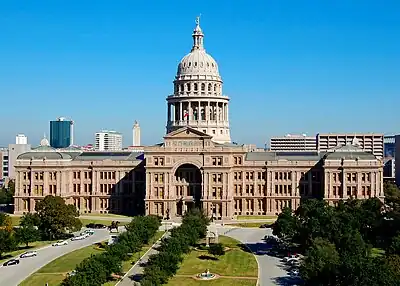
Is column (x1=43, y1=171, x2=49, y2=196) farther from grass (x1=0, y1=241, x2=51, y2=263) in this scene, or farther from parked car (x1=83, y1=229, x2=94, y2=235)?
grass (x1=0, y1=241, x2=51, y2=263)

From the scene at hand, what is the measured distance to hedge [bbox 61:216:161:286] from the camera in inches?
2549

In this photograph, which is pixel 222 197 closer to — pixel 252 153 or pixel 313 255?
pixel 252 153

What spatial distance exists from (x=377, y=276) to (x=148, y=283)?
21.7 m

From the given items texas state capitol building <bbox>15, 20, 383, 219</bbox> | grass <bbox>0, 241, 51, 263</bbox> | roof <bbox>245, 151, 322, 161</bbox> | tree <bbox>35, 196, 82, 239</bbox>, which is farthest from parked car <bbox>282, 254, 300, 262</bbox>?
roof <bbox>245, 151, 322, 161</bbox>

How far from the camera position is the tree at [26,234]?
92.3m

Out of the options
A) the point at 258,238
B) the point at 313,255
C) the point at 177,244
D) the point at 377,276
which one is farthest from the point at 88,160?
the point at 377,276

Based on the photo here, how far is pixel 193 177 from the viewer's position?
131 meters

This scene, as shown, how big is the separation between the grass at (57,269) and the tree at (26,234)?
7.65m

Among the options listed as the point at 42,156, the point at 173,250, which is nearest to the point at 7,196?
the point at 42,156

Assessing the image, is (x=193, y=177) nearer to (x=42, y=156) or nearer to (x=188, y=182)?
(x=188, y=182)

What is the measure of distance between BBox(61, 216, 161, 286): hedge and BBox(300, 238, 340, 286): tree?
21.6 m

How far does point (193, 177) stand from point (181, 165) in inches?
141

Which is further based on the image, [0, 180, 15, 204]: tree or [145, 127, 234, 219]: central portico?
[0, 180, 15, 204]: tree

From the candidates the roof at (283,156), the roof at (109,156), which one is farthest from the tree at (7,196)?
the roof at (283,156)
